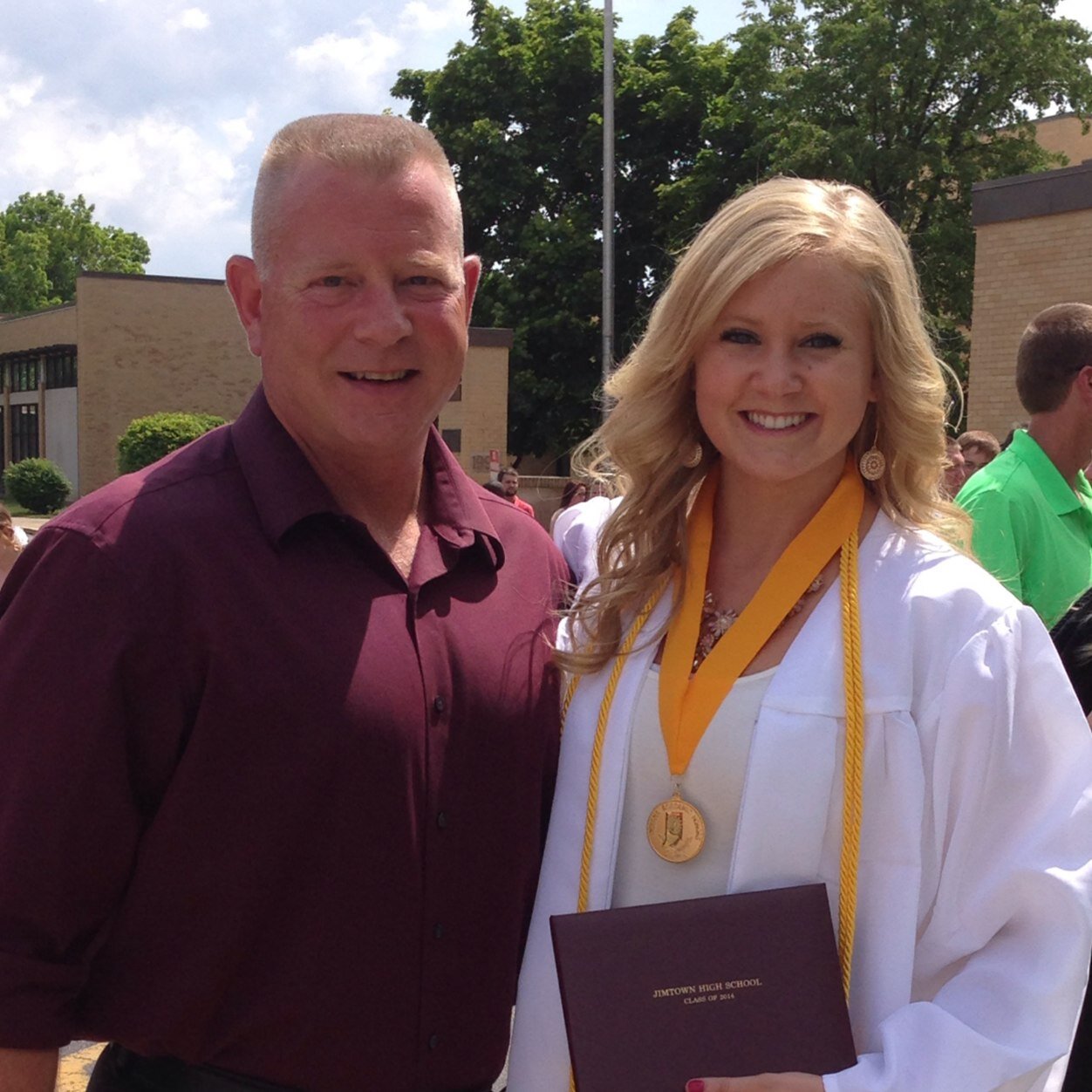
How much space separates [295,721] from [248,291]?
0.80m

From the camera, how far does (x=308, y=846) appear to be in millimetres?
2021

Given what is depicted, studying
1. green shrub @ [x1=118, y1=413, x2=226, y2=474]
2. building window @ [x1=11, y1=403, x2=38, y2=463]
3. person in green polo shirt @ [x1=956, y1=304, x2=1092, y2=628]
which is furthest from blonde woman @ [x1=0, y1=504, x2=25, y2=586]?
building window @ [x1=11, y1=403, x2=38, y2=463]

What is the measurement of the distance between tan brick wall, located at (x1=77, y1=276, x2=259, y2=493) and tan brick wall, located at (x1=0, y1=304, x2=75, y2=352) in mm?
2688

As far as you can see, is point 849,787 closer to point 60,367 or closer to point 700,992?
point 700,992

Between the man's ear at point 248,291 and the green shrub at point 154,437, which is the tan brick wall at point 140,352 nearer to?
the green shrub at point 154,437

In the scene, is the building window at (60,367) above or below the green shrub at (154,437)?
above

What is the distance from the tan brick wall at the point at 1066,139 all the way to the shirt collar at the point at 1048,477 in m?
28.2

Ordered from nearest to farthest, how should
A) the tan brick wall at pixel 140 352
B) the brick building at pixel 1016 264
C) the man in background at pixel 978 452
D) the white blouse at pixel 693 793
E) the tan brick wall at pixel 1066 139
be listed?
1. the white blouse at pixel 693 793
2. the man in background at pixel 978 452
3. the brick building at pixel 1016 264
4. the tan brick wall at pixel 1066 139
5. the tan brick wall at pixel 140 352

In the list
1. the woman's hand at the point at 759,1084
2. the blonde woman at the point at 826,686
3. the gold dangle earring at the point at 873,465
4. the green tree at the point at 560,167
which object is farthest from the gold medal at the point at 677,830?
the green tree at the point at 560,167

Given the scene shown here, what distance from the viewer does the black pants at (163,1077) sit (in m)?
2.06

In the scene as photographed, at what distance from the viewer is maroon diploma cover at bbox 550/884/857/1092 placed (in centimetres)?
194

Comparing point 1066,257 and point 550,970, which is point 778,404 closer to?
point 550,970

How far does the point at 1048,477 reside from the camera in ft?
14.5

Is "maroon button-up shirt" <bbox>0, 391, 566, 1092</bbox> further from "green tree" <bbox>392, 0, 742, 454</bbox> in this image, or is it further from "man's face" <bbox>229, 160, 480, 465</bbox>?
"green tree" <bbox>392, 0, 742, 454</bbox>
